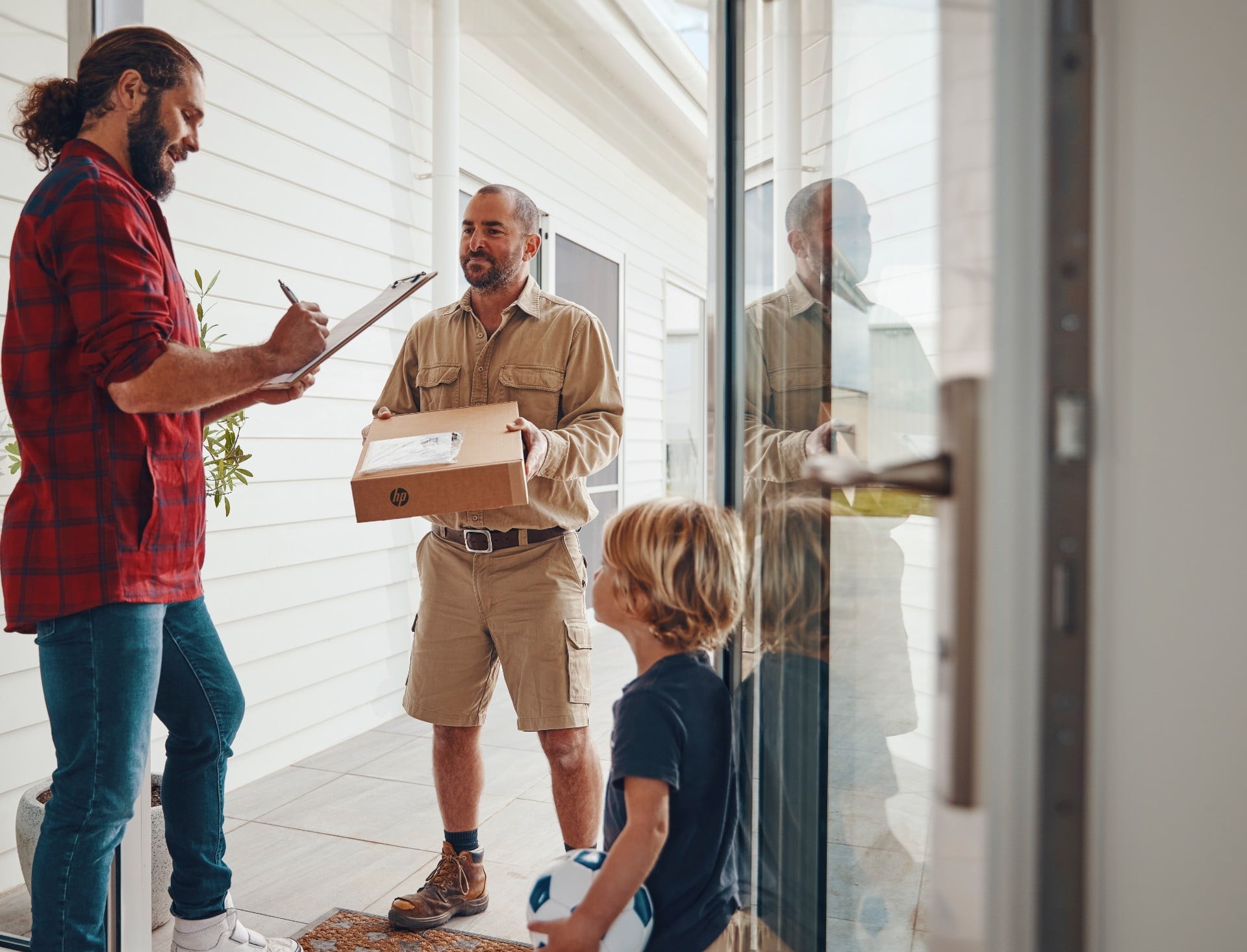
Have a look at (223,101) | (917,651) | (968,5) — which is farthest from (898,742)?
(223,101)

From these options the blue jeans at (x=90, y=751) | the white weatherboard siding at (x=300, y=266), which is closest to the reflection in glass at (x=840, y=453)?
the blue jeans at (x=90, y=751)

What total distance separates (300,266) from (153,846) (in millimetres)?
1903

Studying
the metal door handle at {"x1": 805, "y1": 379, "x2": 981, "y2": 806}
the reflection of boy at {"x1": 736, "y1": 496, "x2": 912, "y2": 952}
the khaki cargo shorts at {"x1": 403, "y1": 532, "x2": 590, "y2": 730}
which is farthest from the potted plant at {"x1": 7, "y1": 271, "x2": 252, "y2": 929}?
the metal door handle at {"x1": 805, "y1": 379, "x2": 981, "y2": 806}

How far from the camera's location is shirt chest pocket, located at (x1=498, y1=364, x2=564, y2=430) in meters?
2.07

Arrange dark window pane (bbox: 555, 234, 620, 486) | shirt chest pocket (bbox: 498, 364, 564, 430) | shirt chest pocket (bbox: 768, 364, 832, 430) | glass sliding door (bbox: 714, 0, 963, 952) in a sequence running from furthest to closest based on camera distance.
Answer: dark window pane (bbox: 555, 234, 620, 486), shirt chest pocket (bbox: 498, 364, 564, 430), shirt chest pocket (bbox: 768, 364, 832, 430), glass sliding door (bbox: 714, 0, 963, 952)

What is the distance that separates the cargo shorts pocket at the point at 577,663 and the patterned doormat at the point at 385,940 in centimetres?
49

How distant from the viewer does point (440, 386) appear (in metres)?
2.12

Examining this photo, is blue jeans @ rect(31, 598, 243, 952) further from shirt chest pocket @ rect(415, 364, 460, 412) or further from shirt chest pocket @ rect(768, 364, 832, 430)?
shirt chest pocket @ rect(768, 364, 832, 430)

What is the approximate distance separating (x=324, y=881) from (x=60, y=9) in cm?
216

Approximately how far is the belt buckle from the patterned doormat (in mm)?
777

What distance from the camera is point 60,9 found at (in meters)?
2.25

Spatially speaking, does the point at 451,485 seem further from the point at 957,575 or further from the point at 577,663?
the point at 957,575

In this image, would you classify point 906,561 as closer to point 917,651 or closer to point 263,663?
point 917,651

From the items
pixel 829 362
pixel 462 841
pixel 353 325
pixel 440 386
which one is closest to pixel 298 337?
pixel 353 325
